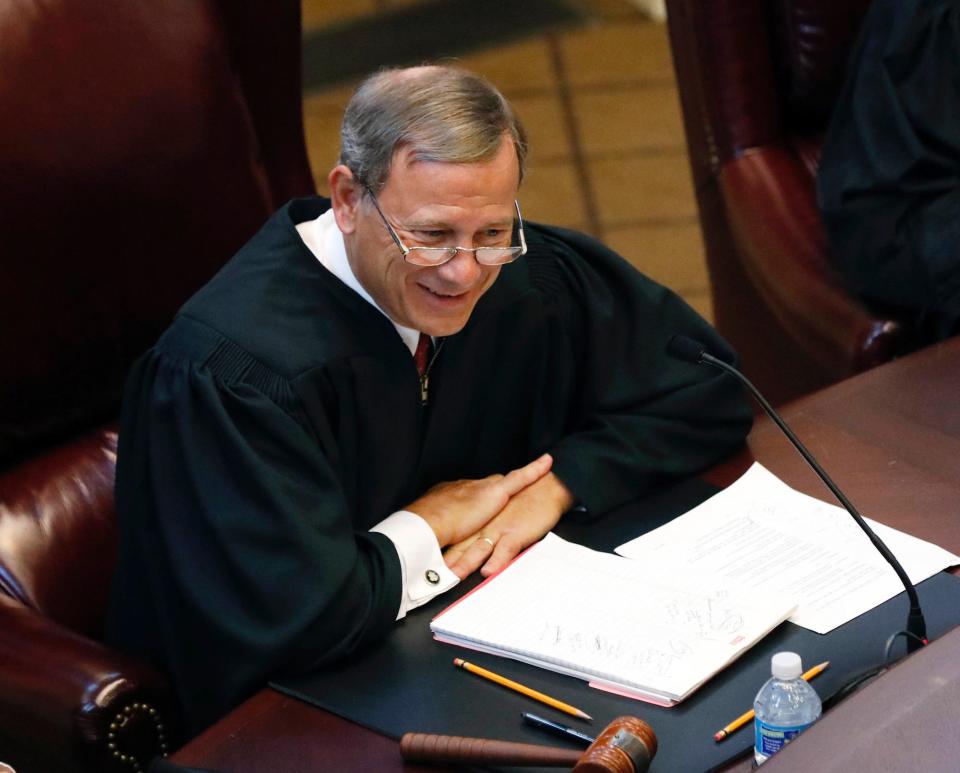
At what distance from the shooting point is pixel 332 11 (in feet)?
21.1

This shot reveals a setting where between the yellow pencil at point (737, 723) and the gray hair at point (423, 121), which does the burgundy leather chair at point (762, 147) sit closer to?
the gray hair at point (423, 121)

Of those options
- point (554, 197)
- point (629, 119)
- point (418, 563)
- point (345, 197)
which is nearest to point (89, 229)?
point (345, 197)

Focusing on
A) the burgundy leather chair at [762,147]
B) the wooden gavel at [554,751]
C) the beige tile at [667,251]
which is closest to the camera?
the wooden gavel at [554,751]

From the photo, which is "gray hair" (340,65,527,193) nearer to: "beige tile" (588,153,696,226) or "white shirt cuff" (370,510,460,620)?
"white shirt cuff" (370,510,460,620)

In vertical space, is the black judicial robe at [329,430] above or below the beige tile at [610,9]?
above

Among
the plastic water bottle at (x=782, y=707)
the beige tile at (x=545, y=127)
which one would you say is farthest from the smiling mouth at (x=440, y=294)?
the beige tile at (x=545, y=127)

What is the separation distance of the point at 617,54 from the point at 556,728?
4.58 m

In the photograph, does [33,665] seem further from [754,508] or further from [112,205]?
[754,508]

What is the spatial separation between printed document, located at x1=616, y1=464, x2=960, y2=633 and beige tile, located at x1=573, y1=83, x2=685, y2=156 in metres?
3.25

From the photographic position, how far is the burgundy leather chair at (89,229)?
A: 207cm

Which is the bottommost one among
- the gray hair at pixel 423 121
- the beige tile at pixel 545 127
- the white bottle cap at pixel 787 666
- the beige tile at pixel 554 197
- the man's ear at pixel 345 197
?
the beige tile at pixel 554 197

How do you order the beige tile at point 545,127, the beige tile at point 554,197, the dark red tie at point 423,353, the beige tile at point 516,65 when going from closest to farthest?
1. the dark red tie at point 423,353
2. the beige tile at point 554,197
3. the beige tile at point 545,127
4. the beige tile at point 516,65

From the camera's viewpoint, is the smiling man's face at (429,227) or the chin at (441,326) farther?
the chin at (441,326)

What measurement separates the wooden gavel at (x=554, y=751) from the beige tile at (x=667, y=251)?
2887mm
